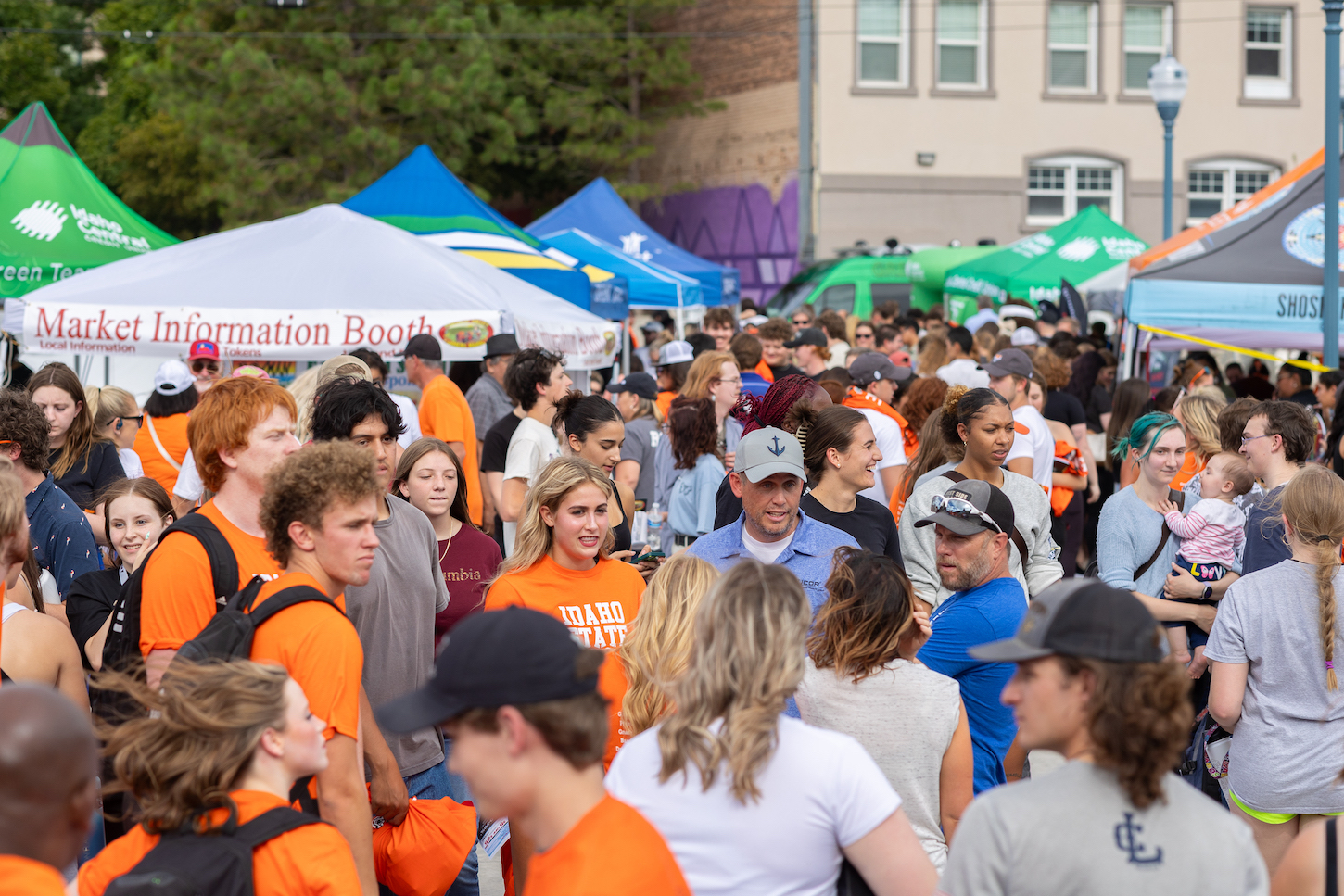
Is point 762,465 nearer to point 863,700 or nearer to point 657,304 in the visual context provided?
point 863,700

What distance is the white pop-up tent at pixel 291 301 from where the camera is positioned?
872cm

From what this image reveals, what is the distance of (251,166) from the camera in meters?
25.6

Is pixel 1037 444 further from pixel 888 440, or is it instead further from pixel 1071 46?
pixel 1071 46

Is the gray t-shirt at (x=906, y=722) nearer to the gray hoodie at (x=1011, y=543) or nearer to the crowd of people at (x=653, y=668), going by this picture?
the crowd of people at (x=653, y=668)

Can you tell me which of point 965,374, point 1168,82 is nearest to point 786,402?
point 965,374

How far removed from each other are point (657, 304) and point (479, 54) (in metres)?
13.3

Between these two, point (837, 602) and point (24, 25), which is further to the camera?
point (24, 25)

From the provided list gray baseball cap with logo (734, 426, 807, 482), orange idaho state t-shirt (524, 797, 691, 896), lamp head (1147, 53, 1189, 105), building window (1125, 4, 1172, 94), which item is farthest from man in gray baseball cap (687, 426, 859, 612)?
building window (1125, 4, 1172, 94)

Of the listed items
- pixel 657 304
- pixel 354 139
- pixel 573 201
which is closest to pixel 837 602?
pixel 657 304

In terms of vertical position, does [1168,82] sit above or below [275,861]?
above

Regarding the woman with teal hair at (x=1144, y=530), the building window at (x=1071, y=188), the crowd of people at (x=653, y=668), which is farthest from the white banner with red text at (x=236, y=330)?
the building window at (x=1071, y=188)

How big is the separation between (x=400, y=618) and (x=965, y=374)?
6181 millimetres

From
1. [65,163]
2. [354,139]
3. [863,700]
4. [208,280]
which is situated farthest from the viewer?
[354,139]

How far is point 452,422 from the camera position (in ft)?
26.0
